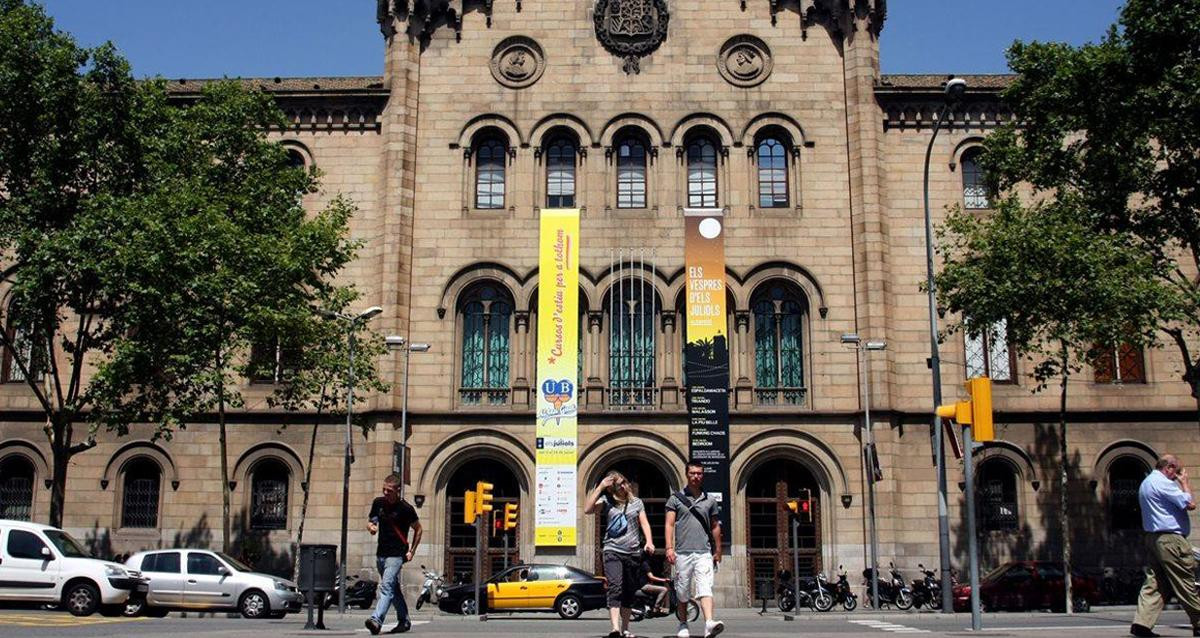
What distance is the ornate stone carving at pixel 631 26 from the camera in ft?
120

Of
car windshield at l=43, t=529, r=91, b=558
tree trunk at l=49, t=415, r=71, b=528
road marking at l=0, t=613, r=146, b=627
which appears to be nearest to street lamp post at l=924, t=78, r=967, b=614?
road marking at l=0, t=613, r=146, b=627

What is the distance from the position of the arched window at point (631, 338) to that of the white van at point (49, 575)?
52.7 ft

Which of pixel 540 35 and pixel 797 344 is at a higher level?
pixel 540 35

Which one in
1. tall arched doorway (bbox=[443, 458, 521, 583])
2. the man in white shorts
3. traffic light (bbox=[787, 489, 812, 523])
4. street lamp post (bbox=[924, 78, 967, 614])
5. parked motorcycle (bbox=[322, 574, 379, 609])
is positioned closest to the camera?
the man in white shorts

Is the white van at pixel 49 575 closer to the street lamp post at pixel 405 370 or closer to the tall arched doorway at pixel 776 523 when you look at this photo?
the street lamp post at pixel 405 370

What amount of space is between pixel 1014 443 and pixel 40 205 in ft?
90.1

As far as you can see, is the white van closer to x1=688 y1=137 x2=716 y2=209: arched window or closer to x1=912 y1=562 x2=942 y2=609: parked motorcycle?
x1=912 y1=562 x2=942 y2=609: parked motorcycle

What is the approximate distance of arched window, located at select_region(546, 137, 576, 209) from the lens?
3603cm

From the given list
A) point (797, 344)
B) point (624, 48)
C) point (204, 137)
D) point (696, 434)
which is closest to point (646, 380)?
point (696, 434)

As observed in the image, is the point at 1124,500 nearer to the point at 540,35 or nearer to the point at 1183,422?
the point at 1183,422

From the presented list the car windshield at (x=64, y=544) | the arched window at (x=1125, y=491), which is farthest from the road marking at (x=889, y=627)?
the arched window at (x=1125, y=491)

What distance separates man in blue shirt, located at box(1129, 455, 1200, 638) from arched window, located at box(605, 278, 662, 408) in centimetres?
2180

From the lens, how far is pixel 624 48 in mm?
36625

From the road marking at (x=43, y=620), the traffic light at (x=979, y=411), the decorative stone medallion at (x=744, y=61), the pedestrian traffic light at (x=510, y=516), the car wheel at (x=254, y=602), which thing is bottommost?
the car wheel at (x=254, y=602)
